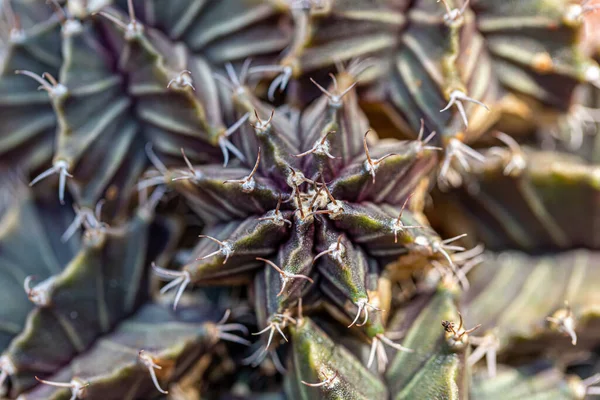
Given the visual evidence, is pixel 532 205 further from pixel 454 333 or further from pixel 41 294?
pixel 41 294

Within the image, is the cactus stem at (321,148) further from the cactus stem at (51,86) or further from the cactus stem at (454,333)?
the cactus stem at (51,86)

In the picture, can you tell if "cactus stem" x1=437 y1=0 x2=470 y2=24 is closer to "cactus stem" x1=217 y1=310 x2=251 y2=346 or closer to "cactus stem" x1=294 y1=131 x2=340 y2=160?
"cactus stem" x1=294 y1=131 x2=340 y2=160

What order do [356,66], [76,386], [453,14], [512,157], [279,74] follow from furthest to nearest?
[512,157], [279,74], [356,66], [453,14], [76,386]

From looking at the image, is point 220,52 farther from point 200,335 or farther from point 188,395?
point 188,395

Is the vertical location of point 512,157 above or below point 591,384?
above

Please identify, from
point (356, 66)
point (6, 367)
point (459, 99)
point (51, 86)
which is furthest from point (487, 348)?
point (51, 86)

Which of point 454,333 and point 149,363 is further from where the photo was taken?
point 149,363

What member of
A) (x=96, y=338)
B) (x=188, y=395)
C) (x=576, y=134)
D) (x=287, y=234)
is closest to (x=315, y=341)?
(x=287, y=234)

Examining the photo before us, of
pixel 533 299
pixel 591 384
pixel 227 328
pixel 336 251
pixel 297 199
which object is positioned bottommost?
pixel 591 384

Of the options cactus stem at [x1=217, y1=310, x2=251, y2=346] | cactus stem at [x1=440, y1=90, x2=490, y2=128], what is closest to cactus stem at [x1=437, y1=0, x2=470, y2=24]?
cactus stem at [x1=440, y1=90, x2=490, y2=128]

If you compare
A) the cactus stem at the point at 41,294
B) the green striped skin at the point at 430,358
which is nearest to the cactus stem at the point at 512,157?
the green striped skin at the point at 430,358
